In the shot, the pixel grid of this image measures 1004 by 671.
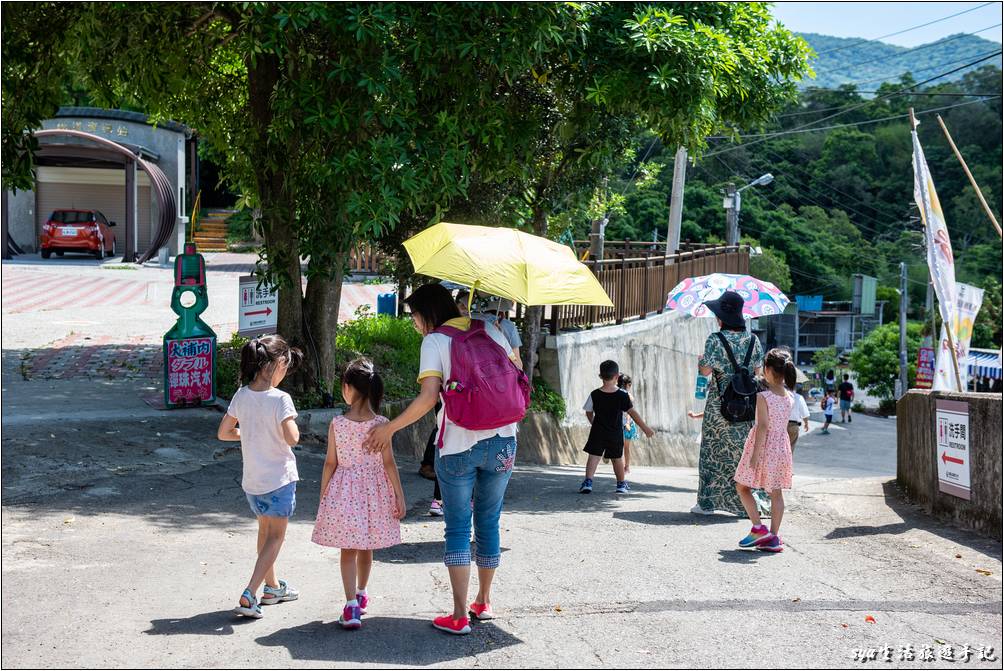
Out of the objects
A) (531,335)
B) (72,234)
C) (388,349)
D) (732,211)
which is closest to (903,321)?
(732,211)

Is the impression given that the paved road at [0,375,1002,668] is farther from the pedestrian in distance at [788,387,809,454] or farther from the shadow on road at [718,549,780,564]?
the pedestrian in distance at [788,387,809,454]

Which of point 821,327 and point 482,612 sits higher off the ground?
point 821,327

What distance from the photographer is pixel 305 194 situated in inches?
368

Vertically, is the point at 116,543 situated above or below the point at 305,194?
below

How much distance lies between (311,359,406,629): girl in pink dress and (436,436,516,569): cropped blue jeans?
27 cm

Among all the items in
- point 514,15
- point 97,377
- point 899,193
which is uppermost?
point 899,193

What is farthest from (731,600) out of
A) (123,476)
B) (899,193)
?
(899,193)

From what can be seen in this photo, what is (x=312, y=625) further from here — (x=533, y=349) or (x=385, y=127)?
(x=533, y=349)

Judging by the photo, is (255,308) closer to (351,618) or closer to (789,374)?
(789,374)

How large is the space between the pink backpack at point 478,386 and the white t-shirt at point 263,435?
0.82m

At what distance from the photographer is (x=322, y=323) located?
11.3m

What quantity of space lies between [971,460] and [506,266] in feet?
14.5

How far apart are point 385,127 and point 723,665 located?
5942 mm

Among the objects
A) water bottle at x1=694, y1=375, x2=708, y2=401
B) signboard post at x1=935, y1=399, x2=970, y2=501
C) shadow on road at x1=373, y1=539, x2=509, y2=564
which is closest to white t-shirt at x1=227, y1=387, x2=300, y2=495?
shadow on road at x1=373, y1=539, x2=509, y2=564
